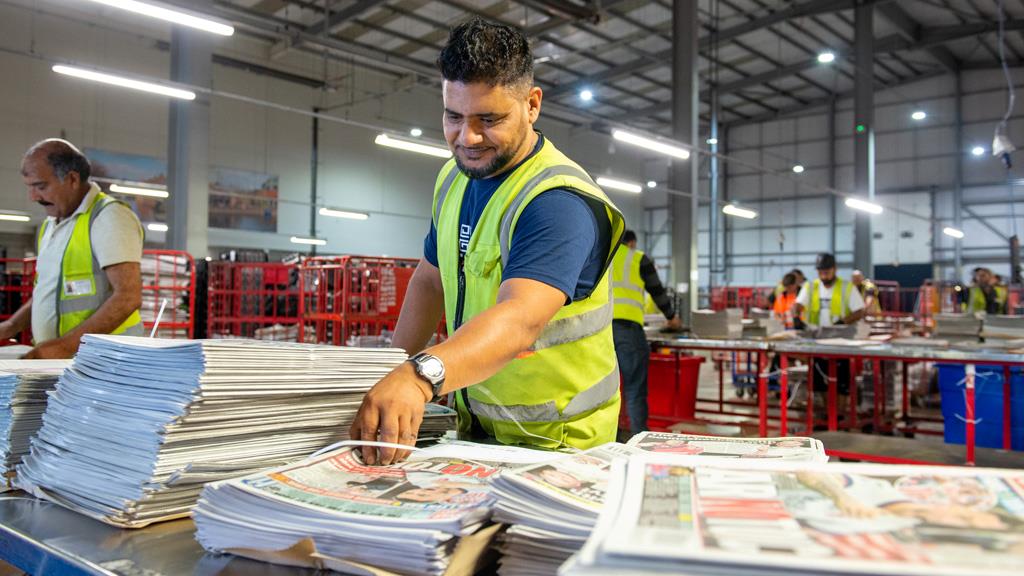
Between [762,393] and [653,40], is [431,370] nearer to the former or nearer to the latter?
[762,393]

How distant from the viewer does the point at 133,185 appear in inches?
533

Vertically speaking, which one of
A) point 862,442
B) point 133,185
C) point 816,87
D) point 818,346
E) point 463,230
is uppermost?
point 816,87

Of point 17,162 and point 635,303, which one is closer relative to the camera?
point 635,303

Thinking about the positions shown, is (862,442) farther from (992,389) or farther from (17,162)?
(17,162)

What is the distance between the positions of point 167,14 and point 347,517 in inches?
270

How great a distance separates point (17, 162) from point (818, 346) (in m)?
15.4

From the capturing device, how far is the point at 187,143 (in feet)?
37.0

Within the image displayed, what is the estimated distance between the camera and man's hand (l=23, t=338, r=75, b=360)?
2168 millimetres

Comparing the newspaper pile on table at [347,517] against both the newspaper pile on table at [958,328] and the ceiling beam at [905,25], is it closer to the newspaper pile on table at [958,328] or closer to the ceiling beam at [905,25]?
the newspaper pile on table at [958,328]

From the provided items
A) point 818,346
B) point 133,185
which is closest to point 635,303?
point 818,346

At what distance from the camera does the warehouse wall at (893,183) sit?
20609 millimetres

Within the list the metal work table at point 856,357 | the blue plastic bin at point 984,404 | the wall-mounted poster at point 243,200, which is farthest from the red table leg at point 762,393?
the wall-mounted poster at point 243,200

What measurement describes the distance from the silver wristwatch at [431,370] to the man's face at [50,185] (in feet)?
7.33

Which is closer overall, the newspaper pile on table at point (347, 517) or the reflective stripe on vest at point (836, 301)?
the newspaper pile on table at point (347, 517)
